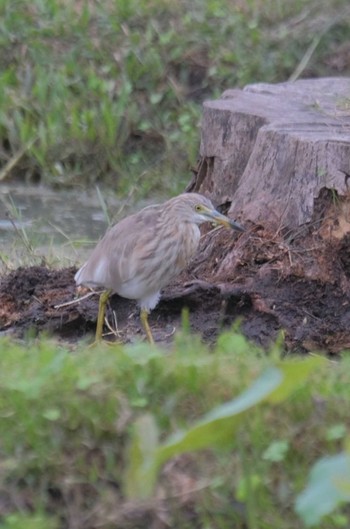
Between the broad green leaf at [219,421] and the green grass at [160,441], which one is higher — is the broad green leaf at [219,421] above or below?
above

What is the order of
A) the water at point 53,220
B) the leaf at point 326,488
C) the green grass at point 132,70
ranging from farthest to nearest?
the green grass at point 132,70 < the water at point 53,220 < the leaf at point 326,488

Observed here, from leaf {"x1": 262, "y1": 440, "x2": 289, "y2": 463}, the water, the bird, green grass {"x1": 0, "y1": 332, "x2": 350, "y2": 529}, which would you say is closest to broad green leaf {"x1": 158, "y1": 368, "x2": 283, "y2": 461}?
green grass {"x1": 0, "y1": 332, "x2": 350, "y2": 529}

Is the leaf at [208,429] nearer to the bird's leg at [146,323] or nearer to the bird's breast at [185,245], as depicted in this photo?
the bird's leg at [146,323]

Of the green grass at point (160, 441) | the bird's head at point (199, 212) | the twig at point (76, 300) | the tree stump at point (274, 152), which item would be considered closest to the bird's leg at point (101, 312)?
the twig at point (76, 300)

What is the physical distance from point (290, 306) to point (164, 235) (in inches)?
28.9

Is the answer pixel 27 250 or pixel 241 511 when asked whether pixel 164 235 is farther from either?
pixel 241 511

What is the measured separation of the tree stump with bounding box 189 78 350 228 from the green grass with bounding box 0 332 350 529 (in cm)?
246

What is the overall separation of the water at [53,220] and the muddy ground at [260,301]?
1.21 meters

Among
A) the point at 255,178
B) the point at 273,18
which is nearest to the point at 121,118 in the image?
the point at 273,18

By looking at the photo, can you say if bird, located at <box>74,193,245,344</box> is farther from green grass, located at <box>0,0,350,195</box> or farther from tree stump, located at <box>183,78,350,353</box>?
green grass, located at <box>0,0,350,195</box>

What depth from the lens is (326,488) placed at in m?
3.14

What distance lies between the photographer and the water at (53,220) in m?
8.56

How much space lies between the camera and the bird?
21.1ft

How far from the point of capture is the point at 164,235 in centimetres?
655
